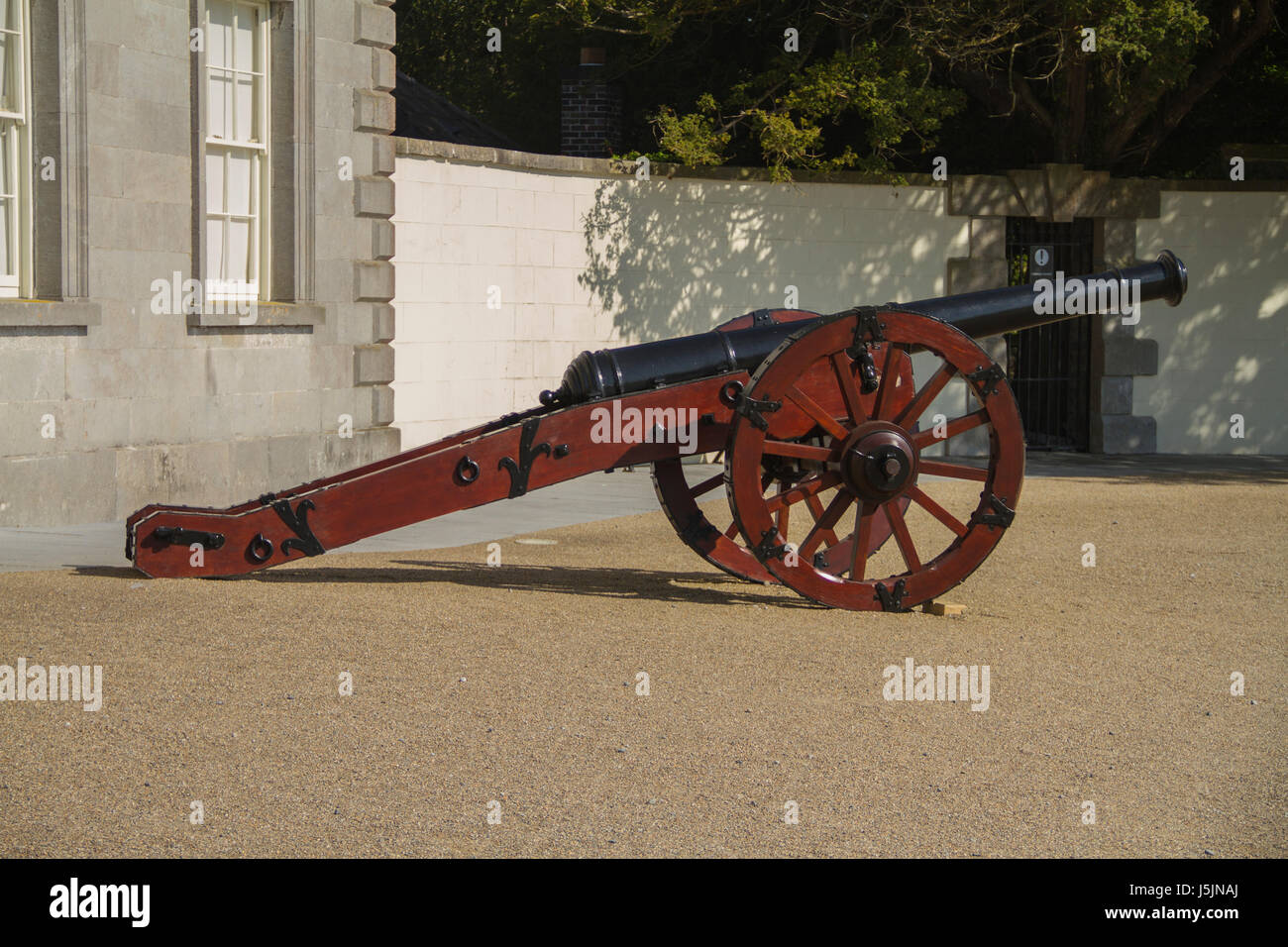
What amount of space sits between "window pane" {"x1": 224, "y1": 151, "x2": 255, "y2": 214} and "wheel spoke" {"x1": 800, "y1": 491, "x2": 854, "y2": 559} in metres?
5.44

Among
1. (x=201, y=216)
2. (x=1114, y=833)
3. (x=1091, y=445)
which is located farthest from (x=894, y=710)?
(x=1091, y=445)

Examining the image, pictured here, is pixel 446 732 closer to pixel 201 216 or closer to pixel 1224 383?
pixel 201 216

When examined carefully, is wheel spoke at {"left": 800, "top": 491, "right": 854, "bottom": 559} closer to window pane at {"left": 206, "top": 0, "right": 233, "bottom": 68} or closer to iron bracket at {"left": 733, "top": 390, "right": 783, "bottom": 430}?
iron bracket at {"left": 733, "top": 390, "right": 783, "bottom": 430}

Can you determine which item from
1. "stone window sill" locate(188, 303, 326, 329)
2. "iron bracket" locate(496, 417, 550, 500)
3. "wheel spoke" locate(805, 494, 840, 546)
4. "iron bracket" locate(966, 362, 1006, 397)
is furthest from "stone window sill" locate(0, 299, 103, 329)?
"iron bracket" locate(966, 362, 1006, 397)

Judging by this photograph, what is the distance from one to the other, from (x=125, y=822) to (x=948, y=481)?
10.2 m

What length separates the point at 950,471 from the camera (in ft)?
22.9

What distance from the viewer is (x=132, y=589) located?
6.73 m

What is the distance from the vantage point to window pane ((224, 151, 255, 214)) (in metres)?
10.5

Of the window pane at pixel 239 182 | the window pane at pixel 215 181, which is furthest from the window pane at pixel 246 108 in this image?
the window pane at pixel 215 181

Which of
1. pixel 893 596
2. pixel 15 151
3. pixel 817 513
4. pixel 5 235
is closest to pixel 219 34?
pixel 15 151

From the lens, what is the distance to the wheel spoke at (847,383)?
6.73 metres

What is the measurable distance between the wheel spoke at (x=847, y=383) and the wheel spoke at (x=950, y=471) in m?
0.38

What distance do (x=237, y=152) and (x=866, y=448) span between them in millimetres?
5721

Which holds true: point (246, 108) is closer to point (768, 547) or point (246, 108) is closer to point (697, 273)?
point (697, 273)
